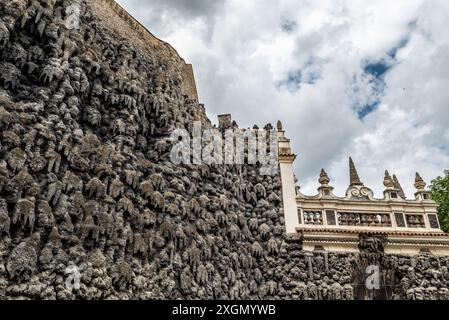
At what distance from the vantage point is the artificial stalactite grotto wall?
8.30 metres

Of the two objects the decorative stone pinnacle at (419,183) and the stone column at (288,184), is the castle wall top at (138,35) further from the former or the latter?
the decorative stone pinnacle at (419,183)

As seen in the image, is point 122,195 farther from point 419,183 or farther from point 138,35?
point 419,183

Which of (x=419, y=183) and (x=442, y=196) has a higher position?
(x=442, y=196)

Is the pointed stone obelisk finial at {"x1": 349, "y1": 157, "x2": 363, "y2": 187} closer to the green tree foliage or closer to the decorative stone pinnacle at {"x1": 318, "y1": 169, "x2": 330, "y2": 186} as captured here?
the green tree foliage

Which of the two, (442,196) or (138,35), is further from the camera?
(442,196)

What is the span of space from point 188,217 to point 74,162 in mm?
3748

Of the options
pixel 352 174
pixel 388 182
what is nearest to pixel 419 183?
pixel 388 182

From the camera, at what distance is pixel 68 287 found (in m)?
8.12

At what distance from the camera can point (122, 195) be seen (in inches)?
404

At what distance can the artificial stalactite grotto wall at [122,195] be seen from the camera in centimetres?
830

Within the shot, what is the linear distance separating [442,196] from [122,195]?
21.1 meters

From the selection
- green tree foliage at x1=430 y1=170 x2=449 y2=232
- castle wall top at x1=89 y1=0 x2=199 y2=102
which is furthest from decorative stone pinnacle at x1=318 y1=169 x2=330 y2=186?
green tree foliage at x1=430 y1=170 x2=449 y2=232
